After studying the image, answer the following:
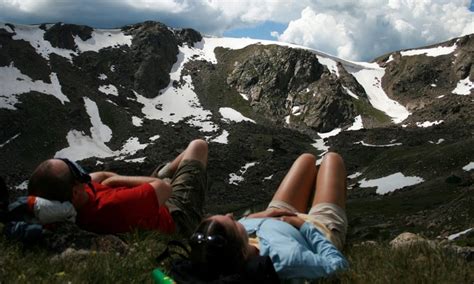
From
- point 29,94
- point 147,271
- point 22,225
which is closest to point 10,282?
point 147,271

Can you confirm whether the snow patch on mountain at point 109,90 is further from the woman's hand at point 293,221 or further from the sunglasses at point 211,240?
the sunglasses at point 211,240

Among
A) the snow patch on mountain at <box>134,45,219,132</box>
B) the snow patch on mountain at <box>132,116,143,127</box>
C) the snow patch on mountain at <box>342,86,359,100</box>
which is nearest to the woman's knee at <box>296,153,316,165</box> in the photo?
the snow patch on mountain at <box>134,45,219,132</box>

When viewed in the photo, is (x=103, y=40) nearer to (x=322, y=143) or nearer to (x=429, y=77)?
(x=322, y=143)

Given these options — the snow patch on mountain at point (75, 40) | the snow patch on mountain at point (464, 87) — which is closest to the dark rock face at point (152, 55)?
the snow patch on mountain at point (75, 40)

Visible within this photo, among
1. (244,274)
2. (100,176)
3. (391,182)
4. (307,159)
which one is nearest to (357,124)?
(391,182)

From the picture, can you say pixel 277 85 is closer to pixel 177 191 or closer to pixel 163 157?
pixel 163 157

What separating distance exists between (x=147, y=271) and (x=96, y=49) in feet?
590

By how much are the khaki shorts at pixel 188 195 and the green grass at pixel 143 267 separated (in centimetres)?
270

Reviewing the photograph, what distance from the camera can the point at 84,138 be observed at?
12900 centimetres

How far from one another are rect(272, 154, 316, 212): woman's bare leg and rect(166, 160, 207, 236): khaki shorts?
6.29 feet

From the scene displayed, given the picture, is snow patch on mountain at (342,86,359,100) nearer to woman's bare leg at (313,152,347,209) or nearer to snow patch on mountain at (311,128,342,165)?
snow patch on mountain at (311,128,342,165)

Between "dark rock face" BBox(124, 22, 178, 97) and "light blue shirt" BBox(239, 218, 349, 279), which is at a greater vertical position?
"light blue shirt" BBox(239, 218, 349, 279)

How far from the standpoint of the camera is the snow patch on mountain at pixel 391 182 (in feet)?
253

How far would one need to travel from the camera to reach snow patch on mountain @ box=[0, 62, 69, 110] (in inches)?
5108
